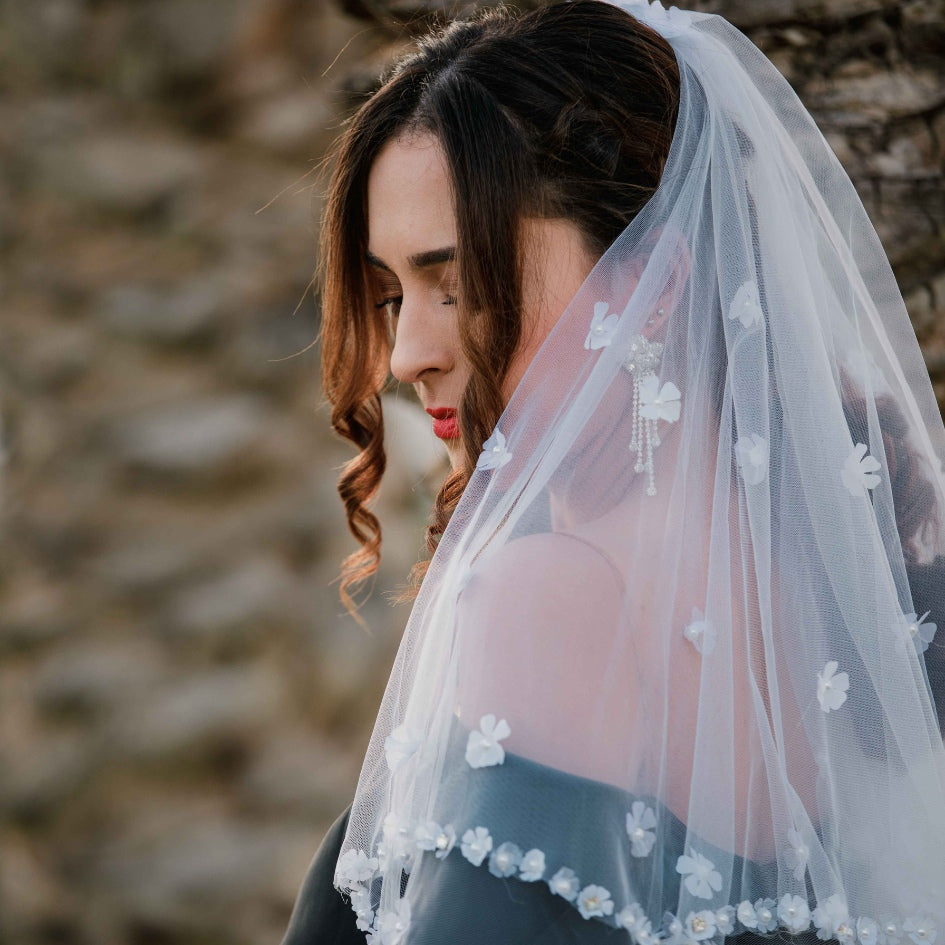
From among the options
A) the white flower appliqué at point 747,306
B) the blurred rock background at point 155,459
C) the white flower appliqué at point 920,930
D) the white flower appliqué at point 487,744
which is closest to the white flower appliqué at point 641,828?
the white flower appliqué at point 487,744

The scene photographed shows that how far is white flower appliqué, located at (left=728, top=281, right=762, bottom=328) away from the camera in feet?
3.10

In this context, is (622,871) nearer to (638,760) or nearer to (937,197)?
(638,760)

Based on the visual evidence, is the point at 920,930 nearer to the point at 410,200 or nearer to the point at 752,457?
the point at 752,457

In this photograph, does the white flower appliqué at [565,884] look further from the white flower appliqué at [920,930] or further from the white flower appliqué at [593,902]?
the white flower appliqué at [920,930]

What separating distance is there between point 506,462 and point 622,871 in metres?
0.37

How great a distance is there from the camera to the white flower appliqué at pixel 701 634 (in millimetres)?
841

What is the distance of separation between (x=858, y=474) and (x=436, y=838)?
A: 1.70 feet

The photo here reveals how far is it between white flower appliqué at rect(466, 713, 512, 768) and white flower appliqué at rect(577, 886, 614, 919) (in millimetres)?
117

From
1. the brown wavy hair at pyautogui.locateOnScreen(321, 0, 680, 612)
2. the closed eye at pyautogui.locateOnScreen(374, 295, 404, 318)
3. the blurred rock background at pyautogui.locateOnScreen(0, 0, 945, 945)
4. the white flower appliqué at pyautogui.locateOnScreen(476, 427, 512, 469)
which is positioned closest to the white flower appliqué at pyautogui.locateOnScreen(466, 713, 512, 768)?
the white flower appliqué at pyautogui.locateOnScreen(476, 427, 512, 469)

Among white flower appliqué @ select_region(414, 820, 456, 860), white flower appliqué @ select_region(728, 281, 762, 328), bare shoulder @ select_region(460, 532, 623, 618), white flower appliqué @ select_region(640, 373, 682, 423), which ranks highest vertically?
white flower appliqué @ select_region(728, 281, 762, 328)

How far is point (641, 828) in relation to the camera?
785 millimetres

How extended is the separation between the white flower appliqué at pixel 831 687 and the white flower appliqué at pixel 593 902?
26 cm

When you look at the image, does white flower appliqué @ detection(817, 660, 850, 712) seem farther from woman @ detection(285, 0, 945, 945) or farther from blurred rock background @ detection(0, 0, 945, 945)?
blurred rock background @ detection(0, 0, 945, 945)

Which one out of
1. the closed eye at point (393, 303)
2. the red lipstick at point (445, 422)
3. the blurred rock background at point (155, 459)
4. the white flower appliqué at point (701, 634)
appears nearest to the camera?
the white flower appliqué at point (701, 634)
